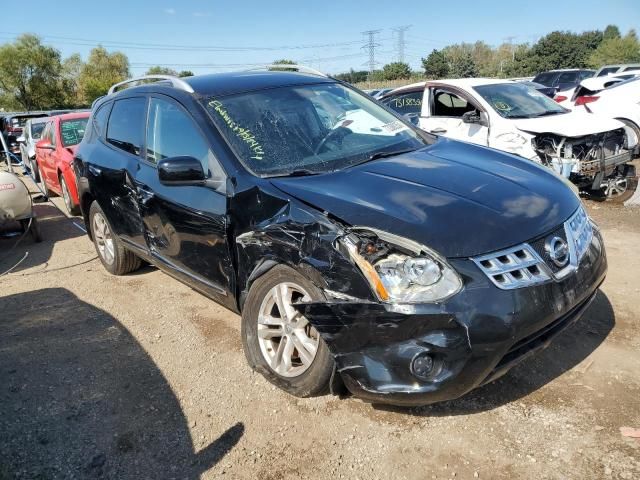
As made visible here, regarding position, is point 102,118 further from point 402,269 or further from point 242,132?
point 402,269

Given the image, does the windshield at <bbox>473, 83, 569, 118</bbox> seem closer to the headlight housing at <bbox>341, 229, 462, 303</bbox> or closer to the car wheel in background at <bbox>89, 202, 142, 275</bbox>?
the car wheel in background at <bbox>89, 202, 142, 275</bbox>

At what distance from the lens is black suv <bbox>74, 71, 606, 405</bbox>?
2322 mm

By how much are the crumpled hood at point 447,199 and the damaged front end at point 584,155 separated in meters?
3.49

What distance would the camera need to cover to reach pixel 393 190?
274cm

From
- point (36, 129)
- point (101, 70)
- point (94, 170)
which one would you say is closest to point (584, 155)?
point (94, 170)

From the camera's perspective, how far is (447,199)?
2.64m

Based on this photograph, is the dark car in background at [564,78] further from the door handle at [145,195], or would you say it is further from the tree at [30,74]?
the tree at [30,74]

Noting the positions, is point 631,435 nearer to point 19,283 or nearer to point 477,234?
point 477,234

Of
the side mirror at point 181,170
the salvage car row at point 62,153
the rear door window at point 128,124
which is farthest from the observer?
the salvage car row at point 62,153

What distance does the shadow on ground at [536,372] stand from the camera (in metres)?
2.84

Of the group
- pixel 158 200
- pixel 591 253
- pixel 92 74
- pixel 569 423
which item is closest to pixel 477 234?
pixel 591 253

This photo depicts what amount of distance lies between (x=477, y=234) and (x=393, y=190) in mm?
536

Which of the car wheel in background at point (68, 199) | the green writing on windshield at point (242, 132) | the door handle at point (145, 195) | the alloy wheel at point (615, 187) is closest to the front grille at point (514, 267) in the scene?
the green writing on windshield at point (242, 132)

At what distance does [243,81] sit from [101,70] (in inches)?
2658
